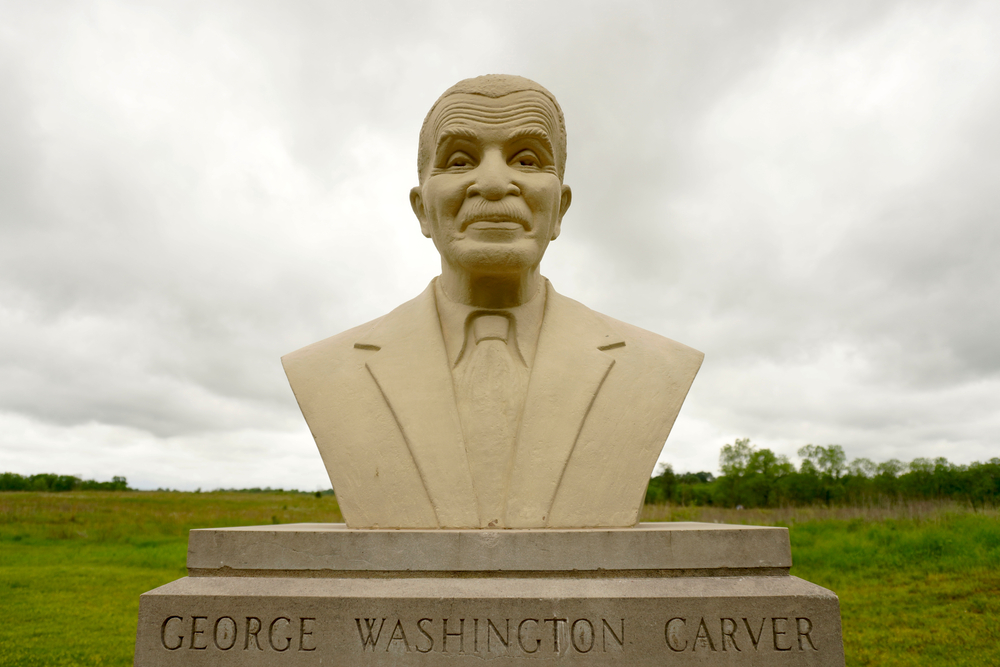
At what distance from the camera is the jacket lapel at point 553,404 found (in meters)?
3.36

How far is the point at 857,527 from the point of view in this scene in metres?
11.7

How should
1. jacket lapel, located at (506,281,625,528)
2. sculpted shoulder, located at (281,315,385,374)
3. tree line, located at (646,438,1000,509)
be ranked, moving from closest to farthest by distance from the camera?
jacket lapel, located at (506,281,625,528)
sculpted shoulder, located at (281,315,385,374)
tree line, located at (646,438,1000,509)

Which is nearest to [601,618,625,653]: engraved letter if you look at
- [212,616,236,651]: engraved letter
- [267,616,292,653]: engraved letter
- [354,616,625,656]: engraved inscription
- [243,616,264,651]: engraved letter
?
[354,616,625,656]: engraved inscription

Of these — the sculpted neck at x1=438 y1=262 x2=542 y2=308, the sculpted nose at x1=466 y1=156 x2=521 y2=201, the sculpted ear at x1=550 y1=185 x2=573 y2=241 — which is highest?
the sculpted ear at x1=550 y1=185 x2=573 y2=241

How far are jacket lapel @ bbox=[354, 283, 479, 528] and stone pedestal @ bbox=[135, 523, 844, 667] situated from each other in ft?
1.54

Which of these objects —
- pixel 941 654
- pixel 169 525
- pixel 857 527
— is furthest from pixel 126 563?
pixel 857 527

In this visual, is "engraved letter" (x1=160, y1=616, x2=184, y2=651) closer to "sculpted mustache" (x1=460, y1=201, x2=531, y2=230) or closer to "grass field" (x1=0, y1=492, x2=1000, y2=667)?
"sculpted mustache" (x1=460, y1=201, x2=531, y2=230)

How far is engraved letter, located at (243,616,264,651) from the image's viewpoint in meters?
2.73

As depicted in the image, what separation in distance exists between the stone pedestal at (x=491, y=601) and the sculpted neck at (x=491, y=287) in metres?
1.52

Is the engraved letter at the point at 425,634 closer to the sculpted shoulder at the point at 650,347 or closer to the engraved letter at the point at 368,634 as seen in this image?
the engraved letter at the point at 368,634

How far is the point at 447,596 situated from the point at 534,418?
115 cm

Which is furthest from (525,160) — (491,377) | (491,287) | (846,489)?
(846,489)

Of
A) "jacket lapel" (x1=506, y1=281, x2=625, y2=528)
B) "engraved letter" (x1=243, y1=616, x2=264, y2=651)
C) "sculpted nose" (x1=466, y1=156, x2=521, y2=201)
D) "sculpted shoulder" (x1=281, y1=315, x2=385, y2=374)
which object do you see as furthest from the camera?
"sculpted shoulder" (x1=281, y1=315, x2=385, y2=374)

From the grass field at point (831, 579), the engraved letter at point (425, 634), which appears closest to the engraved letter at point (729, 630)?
the engraved letter at point (425, 634)
